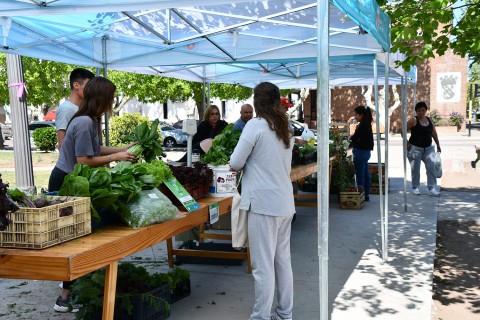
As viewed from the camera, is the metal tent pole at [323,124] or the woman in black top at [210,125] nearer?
the metal tent pole at [323,124]

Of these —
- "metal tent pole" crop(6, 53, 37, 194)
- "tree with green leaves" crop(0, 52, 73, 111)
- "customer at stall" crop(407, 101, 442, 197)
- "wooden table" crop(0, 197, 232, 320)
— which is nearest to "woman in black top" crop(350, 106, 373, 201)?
"customer at stall" crop(407, 101, 442, 197)

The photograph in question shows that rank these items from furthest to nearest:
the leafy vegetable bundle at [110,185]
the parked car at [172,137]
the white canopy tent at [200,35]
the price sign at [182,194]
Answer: the parked car at [172,137]
the white canopy tent at [200,35]
the price sign at [182,194]
the leafy vegetable bundle at [110,185]

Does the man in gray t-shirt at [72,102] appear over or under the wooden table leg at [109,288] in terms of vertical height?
over

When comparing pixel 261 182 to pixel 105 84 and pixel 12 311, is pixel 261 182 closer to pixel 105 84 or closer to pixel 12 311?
pixel 105 84

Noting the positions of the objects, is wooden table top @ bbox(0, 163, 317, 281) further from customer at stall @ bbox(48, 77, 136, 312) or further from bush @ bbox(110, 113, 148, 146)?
bush @ bbox(110, 113, 148, 146)

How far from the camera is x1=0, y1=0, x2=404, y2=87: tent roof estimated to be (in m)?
6.00

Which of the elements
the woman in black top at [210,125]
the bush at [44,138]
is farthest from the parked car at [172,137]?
the woman in black top at [210,125]

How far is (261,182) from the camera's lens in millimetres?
3857

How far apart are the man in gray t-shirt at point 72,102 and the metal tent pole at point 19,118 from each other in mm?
2875

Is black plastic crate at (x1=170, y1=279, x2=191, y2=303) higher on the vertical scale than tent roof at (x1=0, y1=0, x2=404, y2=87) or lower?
lower

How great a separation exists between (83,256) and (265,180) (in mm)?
1485

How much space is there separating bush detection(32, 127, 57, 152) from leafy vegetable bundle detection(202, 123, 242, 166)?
1893 cm

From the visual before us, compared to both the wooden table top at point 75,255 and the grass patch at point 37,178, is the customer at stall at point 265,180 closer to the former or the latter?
the wooden table top at point 75,255

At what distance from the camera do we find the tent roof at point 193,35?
600 centimetres
